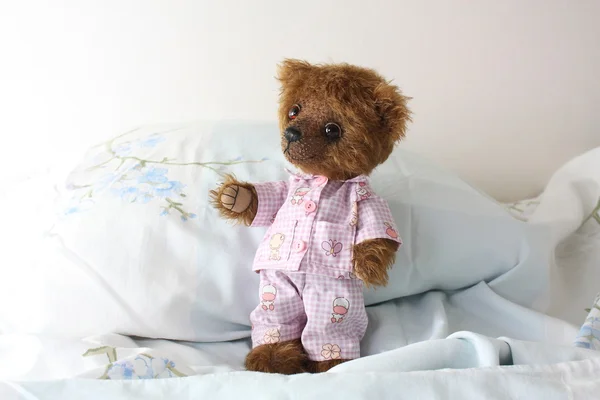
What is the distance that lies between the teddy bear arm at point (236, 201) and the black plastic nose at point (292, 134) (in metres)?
0.11

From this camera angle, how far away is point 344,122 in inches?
28.8

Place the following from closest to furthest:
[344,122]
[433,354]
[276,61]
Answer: [433,354] < [344,122] < [276,61]

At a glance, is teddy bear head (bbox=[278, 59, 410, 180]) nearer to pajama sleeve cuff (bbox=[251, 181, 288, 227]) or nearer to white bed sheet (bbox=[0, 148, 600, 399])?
pajama sleeve cuff (bbox=[251, 181, 288, 227])

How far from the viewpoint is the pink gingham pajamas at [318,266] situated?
749 millimetres

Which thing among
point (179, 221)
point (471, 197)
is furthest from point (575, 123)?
point (179, 221)

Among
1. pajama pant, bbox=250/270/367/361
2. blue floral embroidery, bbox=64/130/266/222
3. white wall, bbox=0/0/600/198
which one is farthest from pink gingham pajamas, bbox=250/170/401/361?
white wall, bbox=0/0/600/198

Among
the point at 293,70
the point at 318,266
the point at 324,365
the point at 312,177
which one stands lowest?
the point at 324,365

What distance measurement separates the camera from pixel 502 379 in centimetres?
54

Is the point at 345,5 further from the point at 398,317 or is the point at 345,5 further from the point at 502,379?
the point at 502,379

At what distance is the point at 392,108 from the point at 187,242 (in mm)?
351

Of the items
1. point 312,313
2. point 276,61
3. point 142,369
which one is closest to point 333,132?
point 312,313

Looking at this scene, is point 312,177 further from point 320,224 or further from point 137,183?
point 137,183

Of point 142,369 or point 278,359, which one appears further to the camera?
point 278,359

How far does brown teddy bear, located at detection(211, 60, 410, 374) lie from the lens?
73 cm
